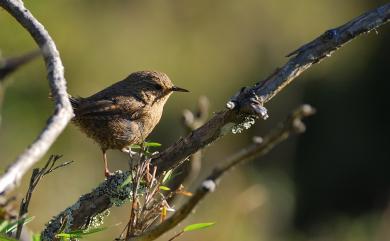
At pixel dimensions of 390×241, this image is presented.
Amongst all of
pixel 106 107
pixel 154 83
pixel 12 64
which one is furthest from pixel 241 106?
pixel 154 83

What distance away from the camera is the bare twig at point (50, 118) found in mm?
1692

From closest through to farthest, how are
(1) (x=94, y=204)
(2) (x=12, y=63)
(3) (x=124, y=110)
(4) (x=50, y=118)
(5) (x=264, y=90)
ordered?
(2) (x=12, y=63) < (4) (x=50, y=118) < (5) (x=264, y=90) < (1) (x=94, y=204) < (3) (x=124, y=110)

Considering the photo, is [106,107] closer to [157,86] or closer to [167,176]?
[157,86]

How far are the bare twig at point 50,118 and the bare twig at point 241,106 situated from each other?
0.74m

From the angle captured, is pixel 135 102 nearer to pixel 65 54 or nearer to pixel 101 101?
pixel 101 101

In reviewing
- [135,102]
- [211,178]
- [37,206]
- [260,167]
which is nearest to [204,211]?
[37,206]

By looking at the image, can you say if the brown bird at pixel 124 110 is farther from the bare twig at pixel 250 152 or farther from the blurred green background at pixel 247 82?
the blurred green background at pixel 247 82

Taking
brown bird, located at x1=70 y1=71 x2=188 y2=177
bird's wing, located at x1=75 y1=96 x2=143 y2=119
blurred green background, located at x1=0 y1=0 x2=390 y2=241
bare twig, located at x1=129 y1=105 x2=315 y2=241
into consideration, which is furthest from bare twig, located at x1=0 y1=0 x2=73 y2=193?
blurred green background, located at x1=0 y1=0 x2=390 y2=241

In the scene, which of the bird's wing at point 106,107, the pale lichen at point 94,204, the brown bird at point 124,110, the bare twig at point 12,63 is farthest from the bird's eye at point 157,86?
the bare twig at point 12,63

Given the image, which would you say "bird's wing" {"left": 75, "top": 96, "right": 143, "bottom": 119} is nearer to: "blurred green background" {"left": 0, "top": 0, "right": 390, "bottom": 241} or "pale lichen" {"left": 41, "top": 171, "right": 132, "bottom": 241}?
"pale lichen" {"left": 41, "top": 171, "right": 132, "bottom": 241}

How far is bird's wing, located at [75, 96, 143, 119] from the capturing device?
5562mm

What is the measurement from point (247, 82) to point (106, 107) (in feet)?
32.5

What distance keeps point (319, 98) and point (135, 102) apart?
9.69 meters

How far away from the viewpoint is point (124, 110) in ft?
19.1
